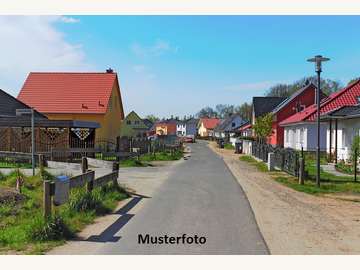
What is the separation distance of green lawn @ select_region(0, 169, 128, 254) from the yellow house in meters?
23.9

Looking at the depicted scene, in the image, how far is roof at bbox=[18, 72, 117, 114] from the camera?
37219 millimetres

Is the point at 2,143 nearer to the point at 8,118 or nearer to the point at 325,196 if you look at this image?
the point at 8,118

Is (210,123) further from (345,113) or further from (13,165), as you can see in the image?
(13,165)

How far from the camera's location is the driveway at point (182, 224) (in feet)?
21.8

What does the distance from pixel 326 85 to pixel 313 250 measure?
90433 millimetres

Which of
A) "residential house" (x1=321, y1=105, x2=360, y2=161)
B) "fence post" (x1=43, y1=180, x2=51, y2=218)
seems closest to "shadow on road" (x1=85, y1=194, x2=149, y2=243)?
"fence post" (x1=43, y1=180, x2=51, y2=218)

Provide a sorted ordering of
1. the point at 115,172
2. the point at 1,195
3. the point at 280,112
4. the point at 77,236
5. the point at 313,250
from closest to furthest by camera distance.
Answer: the point at 313,250 → the point at 77,236 → the point at 1,195 → the point at 115,172 → the point at 280,112

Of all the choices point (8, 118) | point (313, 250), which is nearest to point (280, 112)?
point (8, 118)

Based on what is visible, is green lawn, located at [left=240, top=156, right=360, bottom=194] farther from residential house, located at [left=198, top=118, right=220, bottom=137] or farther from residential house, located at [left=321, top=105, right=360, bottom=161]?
residential house, located at [left=198, top=118, right=220, bottom=137]

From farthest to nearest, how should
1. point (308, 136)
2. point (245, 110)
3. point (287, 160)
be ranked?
point (245, 110), point (308, 136), point (287, 160)

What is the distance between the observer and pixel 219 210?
403 inches

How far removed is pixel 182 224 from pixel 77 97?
103ft

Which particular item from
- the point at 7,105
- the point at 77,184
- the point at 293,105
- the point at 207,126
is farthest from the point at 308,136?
the point at 207,126

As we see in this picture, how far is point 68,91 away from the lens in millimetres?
39000
